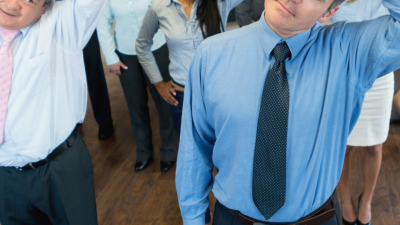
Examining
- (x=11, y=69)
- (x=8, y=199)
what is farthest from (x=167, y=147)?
(x=11, y=69)

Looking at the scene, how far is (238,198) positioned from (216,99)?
321 mm

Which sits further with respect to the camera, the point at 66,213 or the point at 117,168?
the point at 117,168

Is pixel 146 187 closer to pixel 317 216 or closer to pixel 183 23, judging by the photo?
pixel 183 23

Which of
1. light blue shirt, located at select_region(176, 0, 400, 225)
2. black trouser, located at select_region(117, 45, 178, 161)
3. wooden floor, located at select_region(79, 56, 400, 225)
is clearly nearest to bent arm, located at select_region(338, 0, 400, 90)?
light blue shirt, located at select_region(176, 0, 400, 225)

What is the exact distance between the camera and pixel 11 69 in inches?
56.0

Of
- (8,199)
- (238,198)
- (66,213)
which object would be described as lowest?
(66,213)

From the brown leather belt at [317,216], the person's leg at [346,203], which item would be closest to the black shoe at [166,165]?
the person's leg at [346,203]

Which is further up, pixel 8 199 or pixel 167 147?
pixel 8 199

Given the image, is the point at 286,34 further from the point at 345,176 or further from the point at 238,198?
the point at 345,176

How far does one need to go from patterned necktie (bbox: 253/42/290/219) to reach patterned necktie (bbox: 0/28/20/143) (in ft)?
3.56

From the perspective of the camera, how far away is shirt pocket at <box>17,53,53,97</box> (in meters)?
1.44

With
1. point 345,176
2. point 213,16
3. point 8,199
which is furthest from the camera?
point 345,176

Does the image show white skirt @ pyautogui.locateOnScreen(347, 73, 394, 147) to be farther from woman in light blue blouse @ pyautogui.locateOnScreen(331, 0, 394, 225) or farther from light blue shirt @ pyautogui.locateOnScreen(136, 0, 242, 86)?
light blue shirt @ pyautogui.locateOnScreen(136, 0, 242, 86)

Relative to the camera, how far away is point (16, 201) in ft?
5.26
